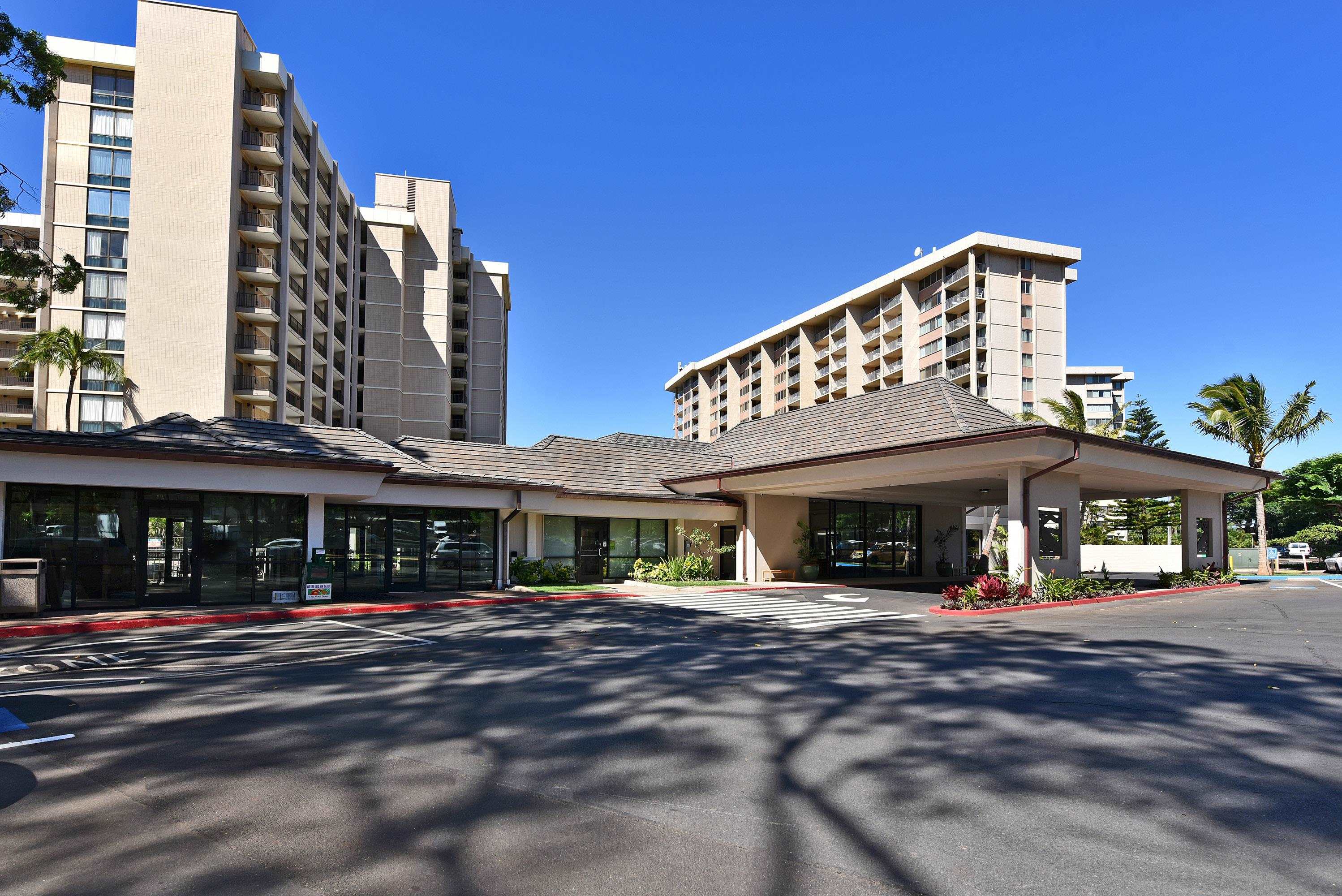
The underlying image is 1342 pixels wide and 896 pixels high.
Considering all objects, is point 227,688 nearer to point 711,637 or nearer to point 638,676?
point 638,676

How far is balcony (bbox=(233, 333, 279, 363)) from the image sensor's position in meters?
42.2

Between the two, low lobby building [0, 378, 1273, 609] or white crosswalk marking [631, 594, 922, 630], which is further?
low lobby building [0, 378, 1273, 609]

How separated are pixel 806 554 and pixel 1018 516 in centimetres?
1021

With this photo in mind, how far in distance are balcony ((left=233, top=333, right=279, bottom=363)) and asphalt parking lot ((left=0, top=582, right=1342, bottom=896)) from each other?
34.3 m

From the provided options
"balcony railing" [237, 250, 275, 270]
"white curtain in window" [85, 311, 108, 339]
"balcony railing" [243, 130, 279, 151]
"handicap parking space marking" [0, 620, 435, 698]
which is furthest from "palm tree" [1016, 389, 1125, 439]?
"white curtain in window" [85, 311, 108, 339]

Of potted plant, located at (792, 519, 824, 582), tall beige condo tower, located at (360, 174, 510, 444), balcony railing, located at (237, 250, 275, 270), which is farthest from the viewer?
tall beige condo tower, located at (360, 174, 510, 444)

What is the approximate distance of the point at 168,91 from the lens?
40.3 metres

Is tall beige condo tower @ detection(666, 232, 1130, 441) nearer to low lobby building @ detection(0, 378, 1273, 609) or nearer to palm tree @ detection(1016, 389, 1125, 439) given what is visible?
palm tree @ detection(1016, 389, 1125, 439)

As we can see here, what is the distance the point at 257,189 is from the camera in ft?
140

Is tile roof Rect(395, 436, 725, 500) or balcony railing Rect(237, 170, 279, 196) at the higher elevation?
balcony railing Rect(237, 170, 279, 196)

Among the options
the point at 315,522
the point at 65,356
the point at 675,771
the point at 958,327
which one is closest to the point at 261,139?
the point at 65,356

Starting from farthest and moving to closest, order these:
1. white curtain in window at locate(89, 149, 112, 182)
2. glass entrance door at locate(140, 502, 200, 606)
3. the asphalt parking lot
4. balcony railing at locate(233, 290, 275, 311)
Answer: balcony railing at locate(233, 290, 275, 311)
white curtain in window at locate(89, 149, 112, 182)
glass entrance door at locate(140, 502, 200, 606)
the asphalt parking lot

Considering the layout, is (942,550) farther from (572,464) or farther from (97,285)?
(97,285)

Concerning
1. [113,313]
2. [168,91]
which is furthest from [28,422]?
[168,91]
